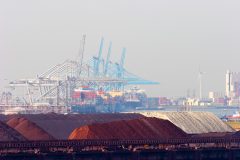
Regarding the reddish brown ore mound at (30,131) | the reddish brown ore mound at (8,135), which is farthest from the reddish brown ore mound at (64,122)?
the reddish brown ore mound at (8,135)

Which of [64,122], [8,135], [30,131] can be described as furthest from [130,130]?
[64,122]

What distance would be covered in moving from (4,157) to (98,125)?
20184 millimetres

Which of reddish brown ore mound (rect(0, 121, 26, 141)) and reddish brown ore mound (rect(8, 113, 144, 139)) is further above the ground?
reddish brown ore mound (rect(8, 113, 144, 139))

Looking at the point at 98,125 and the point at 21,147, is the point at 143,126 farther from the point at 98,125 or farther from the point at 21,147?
the point at 21,147

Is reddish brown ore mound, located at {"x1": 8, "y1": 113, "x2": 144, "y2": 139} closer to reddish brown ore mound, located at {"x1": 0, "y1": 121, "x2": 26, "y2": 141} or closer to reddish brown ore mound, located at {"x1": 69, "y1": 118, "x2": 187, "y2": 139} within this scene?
reddish brown ore mound, located at {"x1": 69, "y1": 118, "x2": 187, "y2": 139}

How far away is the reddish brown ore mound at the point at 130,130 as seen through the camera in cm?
7606

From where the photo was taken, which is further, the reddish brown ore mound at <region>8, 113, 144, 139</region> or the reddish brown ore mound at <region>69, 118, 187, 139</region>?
the reddish brown ore mound at <region>8, 113, 144, 139</region>

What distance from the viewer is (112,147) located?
65.1 metres

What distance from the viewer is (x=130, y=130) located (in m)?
81.0

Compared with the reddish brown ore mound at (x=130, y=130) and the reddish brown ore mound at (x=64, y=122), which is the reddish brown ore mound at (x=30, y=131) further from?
the reddish brown ore mound at (x=130, y=130)

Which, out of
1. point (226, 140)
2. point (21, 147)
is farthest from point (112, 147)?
point (226, 140)

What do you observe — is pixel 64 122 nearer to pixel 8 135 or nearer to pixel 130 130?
pixel 130 130

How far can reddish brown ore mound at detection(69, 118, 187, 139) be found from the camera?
7606 centimetres

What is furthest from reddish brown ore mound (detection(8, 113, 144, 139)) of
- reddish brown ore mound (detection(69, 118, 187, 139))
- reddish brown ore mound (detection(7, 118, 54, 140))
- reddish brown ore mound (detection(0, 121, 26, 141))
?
reddish brown ore mound (detection(0, 121, 26, 141))
